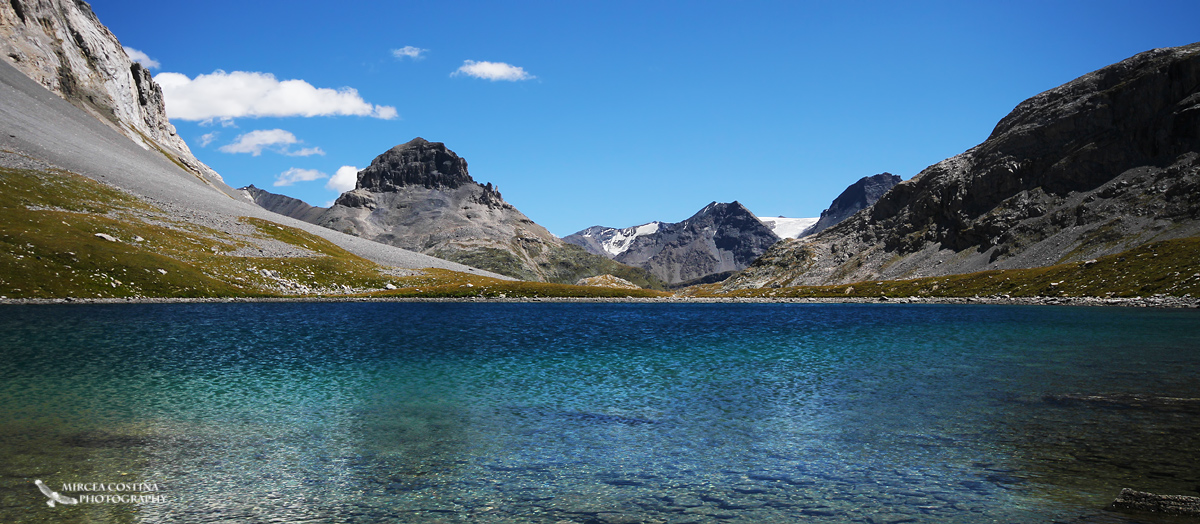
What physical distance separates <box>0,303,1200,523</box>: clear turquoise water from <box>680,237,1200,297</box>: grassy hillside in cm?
7941

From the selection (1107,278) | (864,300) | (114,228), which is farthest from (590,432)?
(864,300)

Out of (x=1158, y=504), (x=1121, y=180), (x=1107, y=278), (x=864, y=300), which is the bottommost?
(x=1158, y=504)

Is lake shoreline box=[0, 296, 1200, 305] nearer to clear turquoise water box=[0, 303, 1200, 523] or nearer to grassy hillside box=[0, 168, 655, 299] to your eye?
grassy hillside box=[0, 168, 655, 299]

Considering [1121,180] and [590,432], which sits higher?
[1121,180]

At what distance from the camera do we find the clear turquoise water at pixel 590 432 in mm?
15492

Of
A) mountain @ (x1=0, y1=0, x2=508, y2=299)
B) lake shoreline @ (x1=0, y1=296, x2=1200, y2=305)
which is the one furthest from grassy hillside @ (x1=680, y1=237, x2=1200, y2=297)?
mountain @ (x1=0, y1=0, x2=508, y2=299)

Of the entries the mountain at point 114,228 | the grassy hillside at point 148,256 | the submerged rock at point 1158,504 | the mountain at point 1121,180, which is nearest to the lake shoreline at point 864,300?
the grassy hillside at point 148,256

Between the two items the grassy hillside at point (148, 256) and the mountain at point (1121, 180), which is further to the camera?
the mountain at point (1121, 180)

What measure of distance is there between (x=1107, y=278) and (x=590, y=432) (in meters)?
138

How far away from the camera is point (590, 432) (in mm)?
23234

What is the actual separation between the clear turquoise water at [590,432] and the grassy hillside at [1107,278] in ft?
261

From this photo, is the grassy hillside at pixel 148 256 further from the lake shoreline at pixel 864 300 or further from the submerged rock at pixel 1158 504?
the submerged rock at pixel 1158 504

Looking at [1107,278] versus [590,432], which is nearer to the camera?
[590,432]

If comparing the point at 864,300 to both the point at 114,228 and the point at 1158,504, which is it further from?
the point at 114,228
